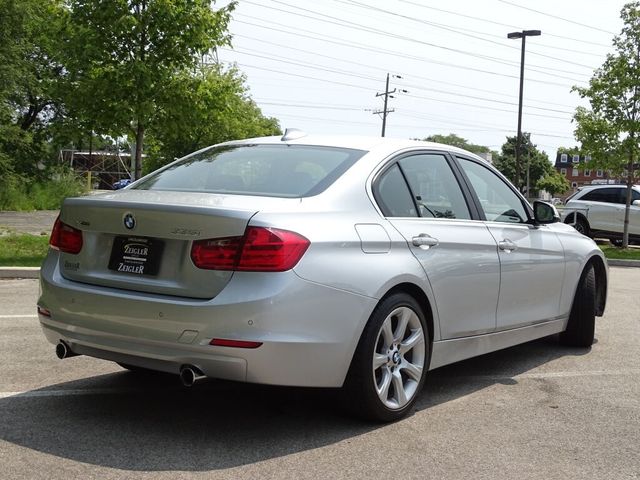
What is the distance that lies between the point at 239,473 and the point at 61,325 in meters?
1.40

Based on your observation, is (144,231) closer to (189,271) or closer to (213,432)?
(189,271)

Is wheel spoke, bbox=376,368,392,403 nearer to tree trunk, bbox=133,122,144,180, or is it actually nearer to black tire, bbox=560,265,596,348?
black tire, bbox=560,265,596,348

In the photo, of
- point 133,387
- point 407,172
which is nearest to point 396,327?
point 407,172

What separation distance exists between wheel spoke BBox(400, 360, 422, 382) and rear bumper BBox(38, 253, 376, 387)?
55cm

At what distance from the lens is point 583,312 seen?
263 inches

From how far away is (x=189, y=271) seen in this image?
392 cm

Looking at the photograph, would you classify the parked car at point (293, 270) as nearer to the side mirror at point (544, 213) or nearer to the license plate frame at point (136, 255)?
the license plate frame at point (136, 255)

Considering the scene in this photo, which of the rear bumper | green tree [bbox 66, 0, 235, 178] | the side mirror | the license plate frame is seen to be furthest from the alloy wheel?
green tree [bbox 66, 0, 235, 178]

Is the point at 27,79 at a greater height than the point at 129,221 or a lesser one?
greater

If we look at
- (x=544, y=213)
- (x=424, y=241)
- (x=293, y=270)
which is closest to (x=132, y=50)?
(x=544, y=213)

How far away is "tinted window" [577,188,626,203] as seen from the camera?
76.5 ft

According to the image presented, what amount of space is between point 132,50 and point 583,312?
10011mm

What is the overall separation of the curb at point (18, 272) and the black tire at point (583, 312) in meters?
7.34

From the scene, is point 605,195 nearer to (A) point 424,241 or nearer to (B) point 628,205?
(B) point 628,205
